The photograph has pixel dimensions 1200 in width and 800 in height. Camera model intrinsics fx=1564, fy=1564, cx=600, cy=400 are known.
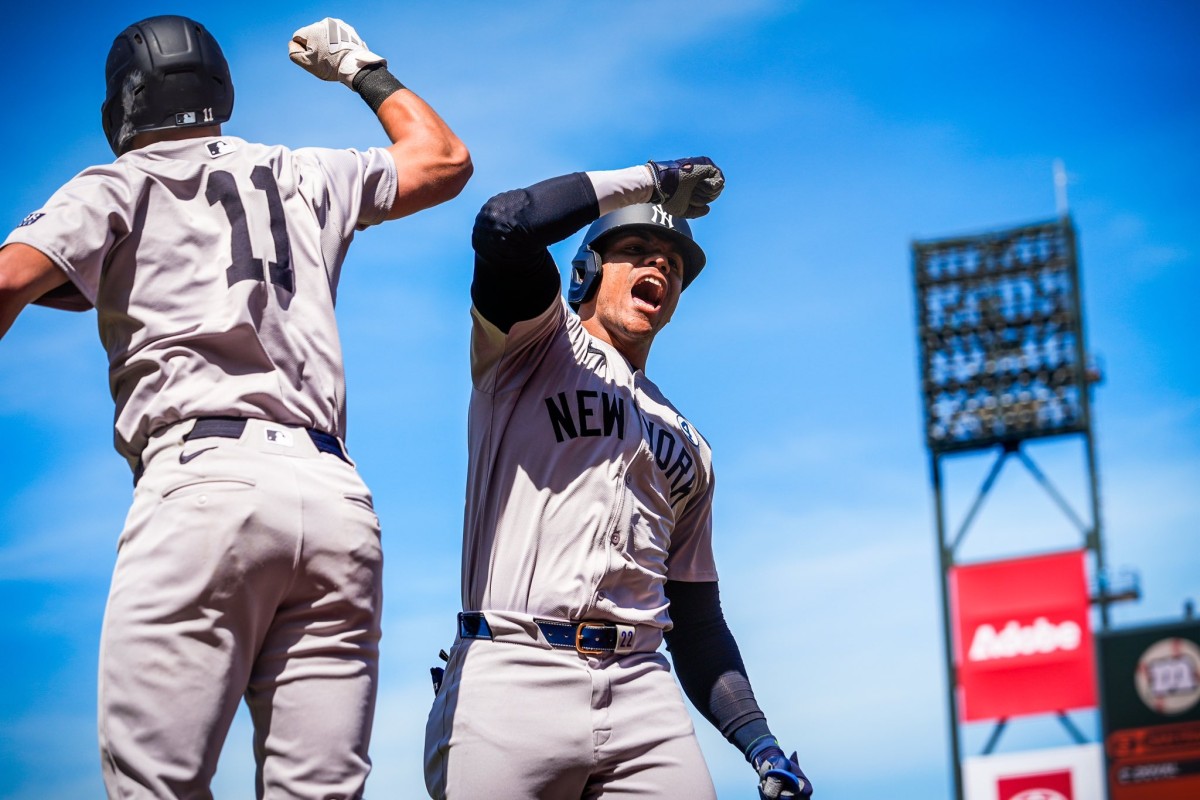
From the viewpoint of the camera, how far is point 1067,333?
33406 millimetres

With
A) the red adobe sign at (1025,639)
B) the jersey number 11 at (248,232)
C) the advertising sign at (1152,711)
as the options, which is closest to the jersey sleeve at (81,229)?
the jersey number 11 at (248,232)

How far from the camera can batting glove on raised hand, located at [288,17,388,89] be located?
432 centimetres

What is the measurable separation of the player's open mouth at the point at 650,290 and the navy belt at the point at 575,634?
1311 mm

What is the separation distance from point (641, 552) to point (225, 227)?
5.85 ft

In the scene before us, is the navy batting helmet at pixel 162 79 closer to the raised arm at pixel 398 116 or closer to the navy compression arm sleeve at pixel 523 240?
the raised arm at pixel 398 116

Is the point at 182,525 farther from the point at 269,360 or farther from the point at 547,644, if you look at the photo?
the point at 547,644

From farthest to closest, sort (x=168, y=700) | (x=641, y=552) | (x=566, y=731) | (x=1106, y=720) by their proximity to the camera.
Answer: (x=1106, y=720), (x=641, y=552), (x=566, y=731), (x=168, y=700)

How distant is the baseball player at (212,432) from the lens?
3.21 m

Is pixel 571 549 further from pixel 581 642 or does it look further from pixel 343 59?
pixel 343 59

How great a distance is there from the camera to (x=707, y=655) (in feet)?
17.7

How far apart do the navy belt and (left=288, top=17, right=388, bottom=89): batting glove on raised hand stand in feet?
5.30

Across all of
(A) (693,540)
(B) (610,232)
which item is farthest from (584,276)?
(A) (693,540)

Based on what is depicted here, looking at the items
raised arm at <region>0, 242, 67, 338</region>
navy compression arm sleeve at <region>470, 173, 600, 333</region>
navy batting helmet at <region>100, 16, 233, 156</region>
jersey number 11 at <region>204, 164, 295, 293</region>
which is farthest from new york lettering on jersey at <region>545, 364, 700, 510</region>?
raised arm at <region>0, 242, 67, 338</region>

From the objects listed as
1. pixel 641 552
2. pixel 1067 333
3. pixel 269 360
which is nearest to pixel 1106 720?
pixel 1067 333
